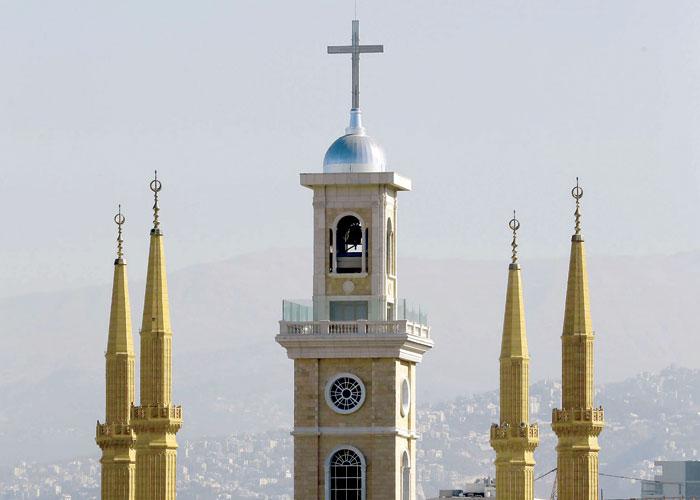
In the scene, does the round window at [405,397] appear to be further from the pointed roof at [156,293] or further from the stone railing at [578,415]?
the pointed roof at [156,293]

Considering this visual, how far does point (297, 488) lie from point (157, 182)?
1379cm

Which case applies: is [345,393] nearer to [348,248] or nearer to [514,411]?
[348,248]

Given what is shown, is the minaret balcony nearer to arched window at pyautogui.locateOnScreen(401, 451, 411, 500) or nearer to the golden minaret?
arched window at pyautogui.locateOnScreen(401, 451, 411, 500)

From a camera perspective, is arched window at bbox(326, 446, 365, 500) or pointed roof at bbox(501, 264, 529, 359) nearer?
arched window at bbox(326, 446, 365, 500)

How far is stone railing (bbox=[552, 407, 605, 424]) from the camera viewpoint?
148 metres

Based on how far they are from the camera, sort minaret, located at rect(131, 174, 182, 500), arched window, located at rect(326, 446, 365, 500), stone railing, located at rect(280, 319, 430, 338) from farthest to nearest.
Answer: minaret, located at rect(131, 174, 182, 500)
arched window, located at rect(326, 446, 365, 500)
stone railing, located at rect(280, 319, 430, 338)

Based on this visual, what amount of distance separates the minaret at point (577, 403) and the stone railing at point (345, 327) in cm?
981

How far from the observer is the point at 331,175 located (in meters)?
142

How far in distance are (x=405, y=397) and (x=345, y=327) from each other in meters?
Answer: 3.78

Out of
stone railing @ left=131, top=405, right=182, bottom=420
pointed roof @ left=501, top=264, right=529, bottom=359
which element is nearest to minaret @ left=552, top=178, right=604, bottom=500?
pointed roof @ left=501, top=264, right=529, bottom=359

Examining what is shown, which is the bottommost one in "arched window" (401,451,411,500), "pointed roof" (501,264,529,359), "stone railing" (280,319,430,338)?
"arched window" (401,451,411,500)

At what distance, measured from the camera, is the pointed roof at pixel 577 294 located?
149 meters

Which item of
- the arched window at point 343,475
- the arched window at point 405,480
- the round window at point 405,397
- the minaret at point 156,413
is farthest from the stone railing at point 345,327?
the minaret at point 156,413

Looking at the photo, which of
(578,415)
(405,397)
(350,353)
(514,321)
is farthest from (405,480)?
(514,321)
